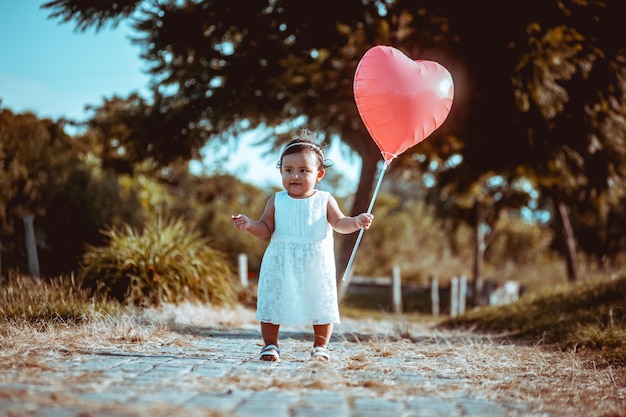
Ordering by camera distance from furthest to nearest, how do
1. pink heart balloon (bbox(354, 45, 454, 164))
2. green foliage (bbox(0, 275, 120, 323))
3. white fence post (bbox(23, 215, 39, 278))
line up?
white fence post (bbox(23, 215, 39, 278)) < green foliage (bbox(0, 275, 120, 323)) < pink heart balloon (bbox(354, 45, 454, 164))

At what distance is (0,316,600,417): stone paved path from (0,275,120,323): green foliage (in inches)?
49.2

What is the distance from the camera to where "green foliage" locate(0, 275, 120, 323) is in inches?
189

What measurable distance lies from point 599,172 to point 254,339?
747 centimetres

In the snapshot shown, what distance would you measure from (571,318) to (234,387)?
4.94m

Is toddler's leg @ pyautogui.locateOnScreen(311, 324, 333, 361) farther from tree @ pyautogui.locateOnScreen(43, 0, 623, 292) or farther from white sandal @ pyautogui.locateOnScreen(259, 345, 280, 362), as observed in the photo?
tree @ pyautogui.locateOnScreen(43, 0, 623, 292)

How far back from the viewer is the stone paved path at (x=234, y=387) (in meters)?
2.40

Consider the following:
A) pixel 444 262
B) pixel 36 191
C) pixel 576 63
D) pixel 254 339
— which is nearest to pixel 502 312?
pixel 576 63

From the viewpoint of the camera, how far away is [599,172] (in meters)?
10.2

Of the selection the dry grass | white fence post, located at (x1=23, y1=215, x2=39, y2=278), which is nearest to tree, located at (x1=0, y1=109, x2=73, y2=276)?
white fence post, located at (x1=23, y1=215, x2=39, y2=278)

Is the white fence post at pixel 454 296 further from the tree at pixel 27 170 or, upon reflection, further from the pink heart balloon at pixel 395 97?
the pink heart balloon at pixel 395 97

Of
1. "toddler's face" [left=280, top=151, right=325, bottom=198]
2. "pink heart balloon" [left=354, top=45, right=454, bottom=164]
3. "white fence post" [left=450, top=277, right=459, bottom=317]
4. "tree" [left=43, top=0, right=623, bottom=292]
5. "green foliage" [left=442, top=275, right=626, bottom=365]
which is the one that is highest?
"tree" [left=43, top=0, right=623, bottom=292]

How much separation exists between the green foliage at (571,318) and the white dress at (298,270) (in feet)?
6.49

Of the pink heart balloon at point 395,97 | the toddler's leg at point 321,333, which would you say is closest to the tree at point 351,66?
the pink heart balloon at point 395,97

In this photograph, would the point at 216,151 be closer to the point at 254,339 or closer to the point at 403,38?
the point at 403,38
